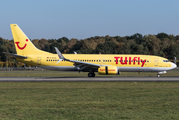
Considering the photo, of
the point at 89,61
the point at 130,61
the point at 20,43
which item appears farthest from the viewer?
the point at 20,43

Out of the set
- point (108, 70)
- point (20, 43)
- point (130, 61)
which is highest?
point (20, 43)

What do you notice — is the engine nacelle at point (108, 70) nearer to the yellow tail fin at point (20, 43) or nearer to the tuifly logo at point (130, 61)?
the tuifly logo at point (130, 61)

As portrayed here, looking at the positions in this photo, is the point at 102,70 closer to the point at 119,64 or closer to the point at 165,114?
the point at 119,64

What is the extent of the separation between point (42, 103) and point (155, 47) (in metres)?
119

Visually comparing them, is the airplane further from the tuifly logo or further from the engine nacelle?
the engine nacelle

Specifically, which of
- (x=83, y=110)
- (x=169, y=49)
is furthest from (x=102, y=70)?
(x=169, y=49)

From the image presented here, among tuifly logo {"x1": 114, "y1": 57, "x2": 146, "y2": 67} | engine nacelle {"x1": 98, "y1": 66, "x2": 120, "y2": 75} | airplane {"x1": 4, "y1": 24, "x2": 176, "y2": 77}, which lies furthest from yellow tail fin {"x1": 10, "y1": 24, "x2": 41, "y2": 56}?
tuifly logo {"x1": 114, "y1": 57, "x2": 146, "y2": 67}

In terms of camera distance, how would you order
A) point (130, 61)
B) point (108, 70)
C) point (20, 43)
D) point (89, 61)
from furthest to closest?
point (20, 43) < point (89, 61) < point (130, 61) < point (108, 70)

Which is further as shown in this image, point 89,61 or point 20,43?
point 20,43

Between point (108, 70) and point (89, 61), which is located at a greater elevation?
point (89, 61)

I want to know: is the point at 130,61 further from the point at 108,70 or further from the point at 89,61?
the point at 89,61

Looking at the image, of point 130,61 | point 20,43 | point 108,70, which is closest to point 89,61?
point 108,70

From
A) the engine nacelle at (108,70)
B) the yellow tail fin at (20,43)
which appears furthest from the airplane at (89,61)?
the engine nacelle at (108,70)

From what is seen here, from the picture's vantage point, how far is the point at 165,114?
46.7 ft
